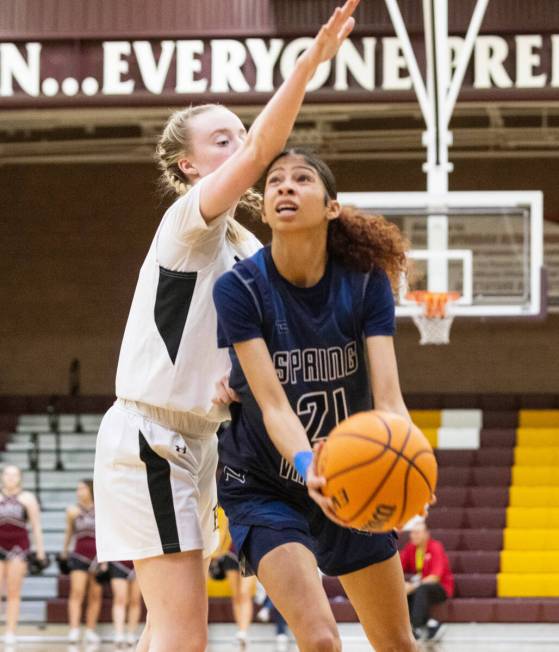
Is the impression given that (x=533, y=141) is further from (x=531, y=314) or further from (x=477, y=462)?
(x=531, y=314)

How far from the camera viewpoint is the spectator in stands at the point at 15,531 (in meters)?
11.8

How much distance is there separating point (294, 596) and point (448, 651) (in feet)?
25.7

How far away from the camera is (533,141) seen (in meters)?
17.8

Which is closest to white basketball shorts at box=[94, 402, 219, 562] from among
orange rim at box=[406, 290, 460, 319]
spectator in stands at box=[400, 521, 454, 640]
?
orange rim at box=[406, 290, 460, 319]

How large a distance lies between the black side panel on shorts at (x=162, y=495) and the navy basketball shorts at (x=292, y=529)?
0.18m

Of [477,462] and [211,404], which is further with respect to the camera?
[477,462]

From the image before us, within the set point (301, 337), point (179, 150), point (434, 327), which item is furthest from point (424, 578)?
point (301, 337)

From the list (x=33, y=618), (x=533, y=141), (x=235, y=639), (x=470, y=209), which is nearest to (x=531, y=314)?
(x=470, y=209)

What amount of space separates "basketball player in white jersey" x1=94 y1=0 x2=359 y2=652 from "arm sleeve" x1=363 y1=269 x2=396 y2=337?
50 cm

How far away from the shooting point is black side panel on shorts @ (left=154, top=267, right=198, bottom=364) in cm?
396

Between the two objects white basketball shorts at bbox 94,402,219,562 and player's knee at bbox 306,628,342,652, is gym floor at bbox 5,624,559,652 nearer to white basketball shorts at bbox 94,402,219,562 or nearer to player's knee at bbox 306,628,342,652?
white basketball shorts at bbox 94,402,219,562

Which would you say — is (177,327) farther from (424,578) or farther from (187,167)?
(424,578)

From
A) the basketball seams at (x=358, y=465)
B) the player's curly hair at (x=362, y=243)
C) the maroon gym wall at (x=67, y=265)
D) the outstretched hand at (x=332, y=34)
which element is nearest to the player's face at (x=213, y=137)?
the player's curly hair at (x=362, y=243)

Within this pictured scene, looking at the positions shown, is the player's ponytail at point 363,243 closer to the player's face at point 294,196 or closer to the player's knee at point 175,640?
the player's face at point 294,196
